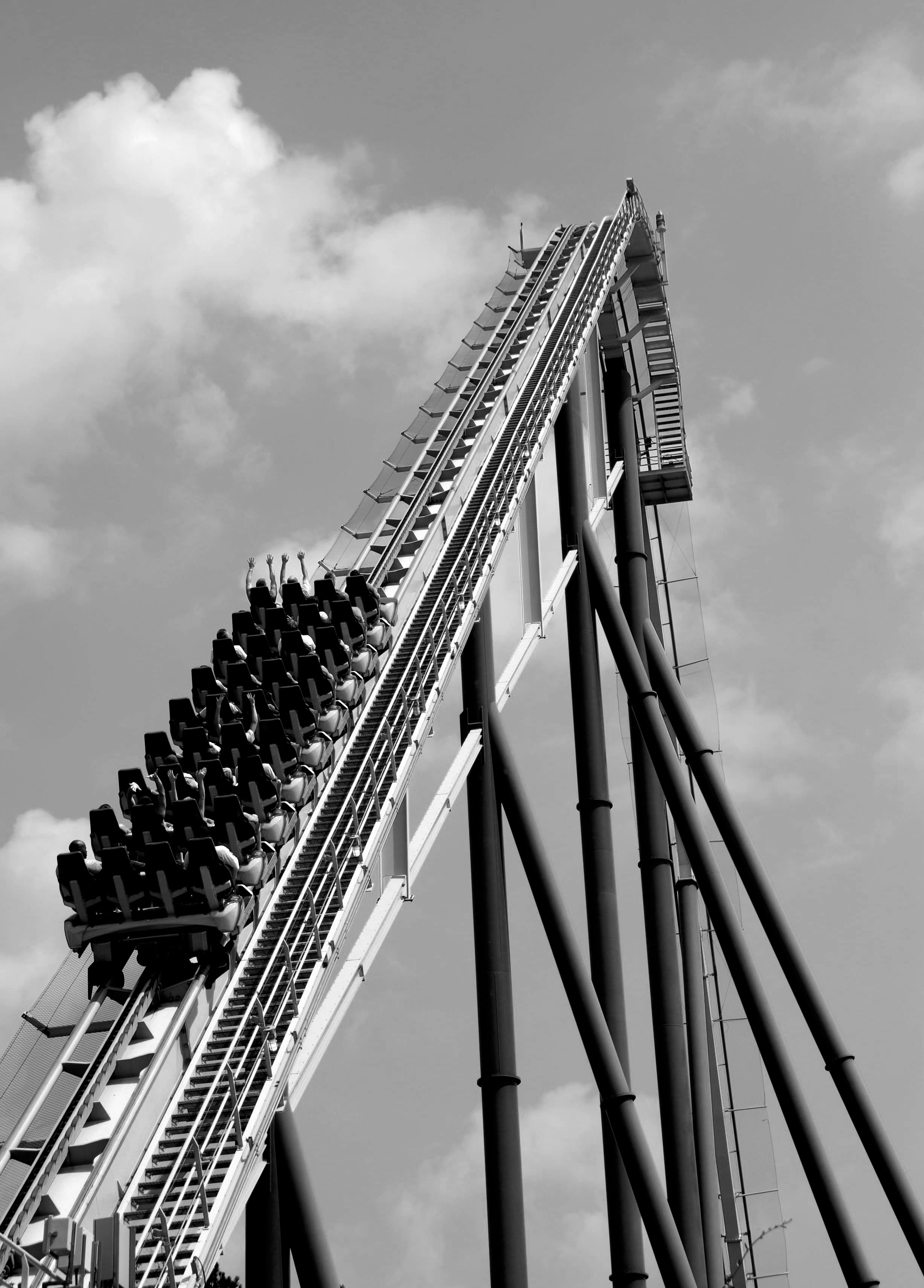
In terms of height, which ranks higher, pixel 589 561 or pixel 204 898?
pixel 589 561

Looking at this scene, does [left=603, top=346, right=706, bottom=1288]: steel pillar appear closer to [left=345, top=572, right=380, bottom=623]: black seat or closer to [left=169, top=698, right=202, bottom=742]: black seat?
[left=345, top=572, right=380, bottom=623]: black seat

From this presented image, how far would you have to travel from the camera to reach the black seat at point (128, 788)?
11.1m

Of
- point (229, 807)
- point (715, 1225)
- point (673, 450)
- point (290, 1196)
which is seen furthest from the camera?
point (673, 450)

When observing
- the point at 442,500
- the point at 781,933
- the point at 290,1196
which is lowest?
the point at 290,1196

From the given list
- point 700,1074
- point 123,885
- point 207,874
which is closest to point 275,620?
point 123,885

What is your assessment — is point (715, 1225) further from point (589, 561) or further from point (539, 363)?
point (539, 363)

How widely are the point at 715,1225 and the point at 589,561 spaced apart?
6.16 meters

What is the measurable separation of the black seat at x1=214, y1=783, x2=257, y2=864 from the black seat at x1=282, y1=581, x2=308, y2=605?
355cm

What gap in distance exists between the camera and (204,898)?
9.80 metres

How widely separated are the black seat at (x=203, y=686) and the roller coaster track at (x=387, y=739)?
3.56ft

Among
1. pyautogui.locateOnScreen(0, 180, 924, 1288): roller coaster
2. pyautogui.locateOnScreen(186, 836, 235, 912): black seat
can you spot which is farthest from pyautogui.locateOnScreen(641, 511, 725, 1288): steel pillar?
pyautogui.locateOnScreen(186, 836, 235, 912): black seat

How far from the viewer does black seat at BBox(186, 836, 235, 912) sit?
32.0ft

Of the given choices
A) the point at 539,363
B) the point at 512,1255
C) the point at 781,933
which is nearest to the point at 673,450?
the point at 539,363

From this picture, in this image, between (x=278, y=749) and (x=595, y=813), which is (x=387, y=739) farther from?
(x=595, y=813)
